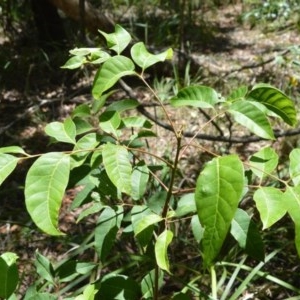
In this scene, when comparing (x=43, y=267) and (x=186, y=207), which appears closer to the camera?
(x=186, y=207)

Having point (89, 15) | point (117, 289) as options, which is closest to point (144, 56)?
point (117, 289)

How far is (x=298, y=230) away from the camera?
761 millimetres

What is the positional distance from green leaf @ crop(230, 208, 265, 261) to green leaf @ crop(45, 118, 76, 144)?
1.55 feet

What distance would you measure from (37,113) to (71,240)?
1.54 metres

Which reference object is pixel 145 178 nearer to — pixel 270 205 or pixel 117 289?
pixel 117 289

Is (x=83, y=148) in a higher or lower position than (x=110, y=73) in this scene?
lower

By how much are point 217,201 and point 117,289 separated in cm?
63

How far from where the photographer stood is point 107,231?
3.76ft

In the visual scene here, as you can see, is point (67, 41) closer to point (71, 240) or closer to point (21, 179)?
point (21, 179)

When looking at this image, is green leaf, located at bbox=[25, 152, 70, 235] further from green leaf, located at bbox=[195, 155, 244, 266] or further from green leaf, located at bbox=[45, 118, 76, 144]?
green leaf, located at bbox=[195, 155, 244, 266]

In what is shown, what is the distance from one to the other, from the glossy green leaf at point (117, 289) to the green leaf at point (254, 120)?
0.61 meters

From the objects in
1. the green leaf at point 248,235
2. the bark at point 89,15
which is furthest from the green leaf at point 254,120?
the bark at point 89,15

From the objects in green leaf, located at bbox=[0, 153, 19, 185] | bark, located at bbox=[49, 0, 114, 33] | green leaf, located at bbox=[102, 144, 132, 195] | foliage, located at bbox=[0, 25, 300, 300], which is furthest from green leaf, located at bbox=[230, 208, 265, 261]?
bark, located at bbox=[49, 0, 114, 33]

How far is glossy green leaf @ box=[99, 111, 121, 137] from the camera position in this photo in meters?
1.09
